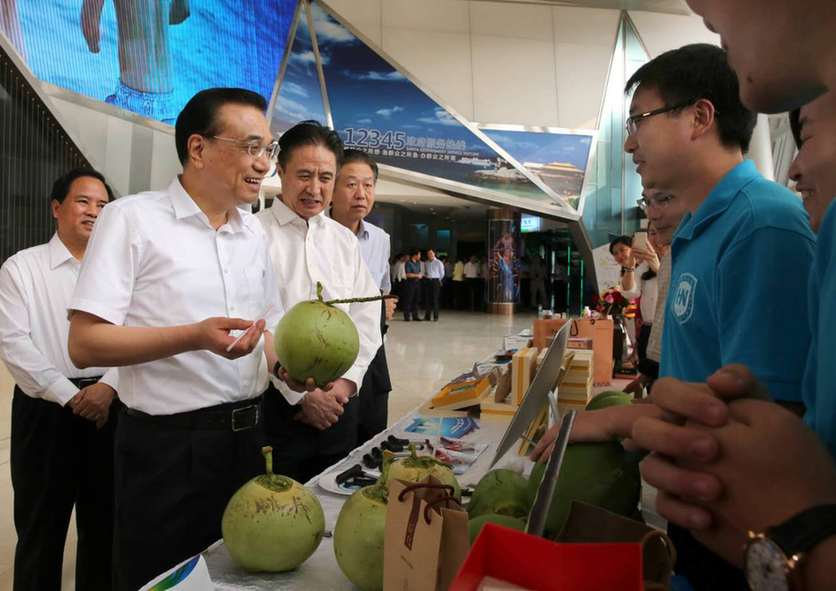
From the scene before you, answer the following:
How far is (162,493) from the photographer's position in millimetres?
1684

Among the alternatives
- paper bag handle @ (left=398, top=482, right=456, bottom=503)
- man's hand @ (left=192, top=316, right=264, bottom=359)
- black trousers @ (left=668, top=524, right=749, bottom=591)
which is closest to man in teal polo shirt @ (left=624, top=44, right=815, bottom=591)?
black trousers @ (left=668, top=524, right=749, bottom=591)

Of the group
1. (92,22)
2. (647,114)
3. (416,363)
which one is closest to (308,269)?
(647,114)

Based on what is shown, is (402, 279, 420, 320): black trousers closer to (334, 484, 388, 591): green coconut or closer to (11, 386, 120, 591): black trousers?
(11, 386, 120, 591): black trousers

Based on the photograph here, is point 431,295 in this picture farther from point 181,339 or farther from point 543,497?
point 543,497

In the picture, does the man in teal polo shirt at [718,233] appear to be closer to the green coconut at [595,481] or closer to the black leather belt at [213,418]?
the green coconut at [595,481]

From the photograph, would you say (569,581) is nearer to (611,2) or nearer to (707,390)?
(707,390)

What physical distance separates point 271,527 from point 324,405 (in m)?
1.14

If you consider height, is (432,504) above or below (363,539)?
above

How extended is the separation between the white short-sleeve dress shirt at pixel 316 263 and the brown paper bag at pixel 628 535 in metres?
1.59

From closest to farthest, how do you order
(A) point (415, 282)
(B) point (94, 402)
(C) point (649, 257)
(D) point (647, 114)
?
1. (D) point (647, 114)
2. (B) point (94, 402)
3. (C) point (649, 257)
4. (A) point (415, 282)

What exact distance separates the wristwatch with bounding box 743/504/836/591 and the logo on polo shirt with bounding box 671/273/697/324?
0.73m

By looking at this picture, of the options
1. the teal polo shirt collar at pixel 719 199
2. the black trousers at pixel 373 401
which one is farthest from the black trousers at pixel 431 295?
the teal polo shirt collar at pixel 719 199

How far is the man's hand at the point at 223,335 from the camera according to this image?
1.55 meters

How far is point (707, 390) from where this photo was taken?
2.28 feet
